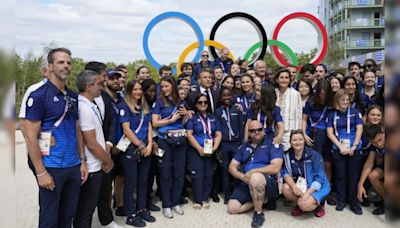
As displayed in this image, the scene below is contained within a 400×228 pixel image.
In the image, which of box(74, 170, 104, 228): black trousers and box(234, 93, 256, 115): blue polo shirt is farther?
box(234, 93, 256, 115): blue polo shirt

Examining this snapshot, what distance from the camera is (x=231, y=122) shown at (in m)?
4.86

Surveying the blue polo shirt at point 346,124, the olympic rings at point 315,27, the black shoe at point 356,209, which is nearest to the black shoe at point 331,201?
the black shoe at point 356,209

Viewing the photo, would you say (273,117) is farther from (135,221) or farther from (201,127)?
(135,221)

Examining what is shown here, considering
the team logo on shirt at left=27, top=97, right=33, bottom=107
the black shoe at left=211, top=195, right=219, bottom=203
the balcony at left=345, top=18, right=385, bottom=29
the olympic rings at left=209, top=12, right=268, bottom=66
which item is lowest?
the black shoe at left=211, top=195, right=219, bottom=203

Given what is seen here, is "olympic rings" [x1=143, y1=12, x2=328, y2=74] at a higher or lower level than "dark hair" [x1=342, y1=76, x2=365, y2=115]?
higher

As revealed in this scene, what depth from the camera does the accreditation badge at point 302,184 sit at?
4.41m

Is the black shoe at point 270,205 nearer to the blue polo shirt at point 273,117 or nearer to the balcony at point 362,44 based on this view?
the blue polo shirt at point 273,117

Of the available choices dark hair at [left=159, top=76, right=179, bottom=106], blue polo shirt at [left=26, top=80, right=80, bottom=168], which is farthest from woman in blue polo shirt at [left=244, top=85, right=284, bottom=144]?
blue polo shirt at [left=26, top=80, right=80, bottom=168]

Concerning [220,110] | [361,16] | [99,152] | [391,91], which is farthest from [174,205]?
[361,16]

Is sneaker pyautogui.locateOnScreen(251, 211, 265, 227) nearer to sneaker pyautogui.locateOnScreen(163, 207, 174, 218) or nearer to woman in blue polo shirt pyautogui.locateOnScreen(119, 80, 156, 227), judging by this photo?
sneaker pyautogui.locateOnScreen(163, 207, 174, 218)

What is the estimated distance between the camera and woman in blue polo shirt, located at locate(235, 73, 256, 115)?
495 cm

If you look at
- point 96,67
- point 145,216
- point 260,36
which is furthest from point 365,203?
point 260,36

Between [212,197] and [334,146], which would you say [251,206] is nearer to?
[212,197]

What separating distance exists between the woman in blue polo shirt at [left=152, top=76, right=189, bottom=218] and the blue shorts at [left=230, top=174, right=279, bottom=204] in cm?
69
